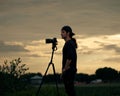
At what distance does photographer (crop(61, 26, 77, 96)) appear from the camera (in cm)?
1211

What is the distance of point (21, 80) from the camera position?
21297 millimetres

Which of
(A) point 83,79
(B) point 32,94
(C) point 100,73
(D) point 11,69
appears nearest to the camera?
(B) point 32,94

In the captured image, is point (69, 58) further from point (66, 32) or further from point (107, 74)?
point (107, 74)

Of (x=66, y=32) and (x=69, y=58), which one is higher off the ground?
(x=66, y=32)

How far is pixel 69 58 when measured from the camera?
39.7ft

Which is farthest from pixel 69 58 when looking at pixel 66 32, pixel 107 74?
pixel 107 74

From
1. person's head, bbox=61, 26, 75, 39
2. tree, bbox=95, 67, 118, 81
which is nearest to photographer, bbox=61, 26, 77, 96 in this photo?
person's head, bbox=61, 26, 75, 39

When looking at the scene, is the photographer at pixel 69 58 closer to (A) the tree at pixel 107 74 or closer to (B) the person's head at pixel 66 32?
(B) the person's head at pixel 66 32

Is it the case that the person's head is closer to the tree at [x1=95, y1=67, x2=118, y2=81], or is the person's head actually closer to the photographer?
the photographer

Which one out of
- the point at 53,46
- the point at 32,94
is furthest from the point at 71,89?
Result: the point at 32,94

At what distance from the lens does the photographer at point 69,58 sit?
12.1 meters

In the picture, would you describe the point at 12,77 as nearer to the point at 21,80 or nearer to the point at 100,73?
the point at 21,80

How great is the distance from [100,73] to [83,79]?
36.5 ft

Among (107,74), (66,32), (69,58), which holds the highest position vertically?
(66,32)
